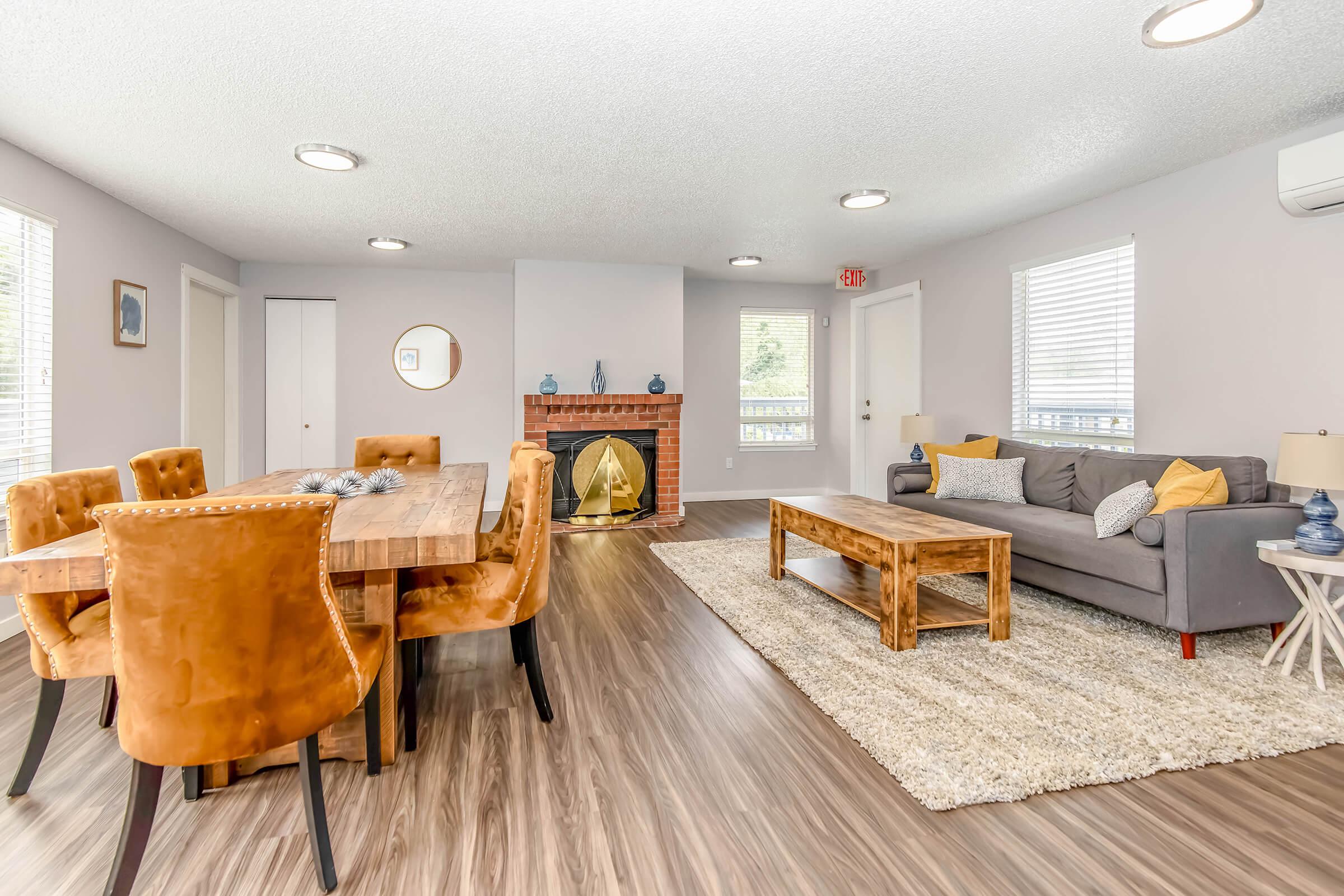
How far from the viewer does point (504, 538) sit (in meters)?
2.65

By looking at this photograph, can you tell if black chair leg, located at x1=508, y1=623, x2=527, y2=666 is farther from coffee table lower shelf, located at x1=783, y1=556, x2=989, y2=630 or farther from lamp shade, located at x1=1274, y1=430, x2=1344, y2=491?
lamp shade, located at x1=1274, y1=430, x2=1344, y2=491

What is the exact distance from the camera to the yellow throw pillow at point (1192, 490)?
9.39ft

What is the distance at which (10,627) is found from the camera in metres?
3.09

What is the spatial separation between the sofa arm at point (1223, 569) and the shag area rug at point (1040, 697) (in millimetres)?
168

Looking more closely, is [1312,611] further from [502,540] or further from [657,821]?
[502,540]

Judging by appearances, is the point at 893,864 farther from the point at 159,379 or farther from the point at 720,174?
the point at 159,379

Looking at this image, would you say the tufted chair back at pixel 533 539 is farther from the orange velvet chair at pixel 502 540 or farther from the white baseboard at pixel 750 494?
the white baseboard at pixel 750 494

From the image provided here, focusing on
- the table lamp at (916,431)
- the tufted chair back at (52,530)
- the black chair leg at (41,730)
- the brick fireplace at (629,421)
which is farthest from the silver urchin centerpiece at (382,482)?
the table lamp at (916,431)

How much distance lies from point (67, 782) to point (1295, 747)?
3535 mm

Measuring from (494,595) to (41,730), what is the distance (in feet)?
3.91

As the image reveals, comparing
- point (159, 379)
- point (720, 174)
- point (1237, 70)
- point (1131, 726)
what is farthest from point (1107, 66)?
point (159, 379)

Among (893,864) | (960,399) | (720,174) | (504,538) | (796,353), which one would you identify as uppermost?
(720,174)

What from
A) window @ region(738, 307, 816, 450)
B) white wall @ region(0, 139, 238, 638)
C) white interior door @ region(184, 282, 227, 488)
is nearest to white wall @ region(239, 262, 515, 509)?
white interior door @ region(184, 282, 227, 488)

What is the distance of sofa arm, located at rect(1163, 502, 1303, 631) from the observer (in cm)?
262
